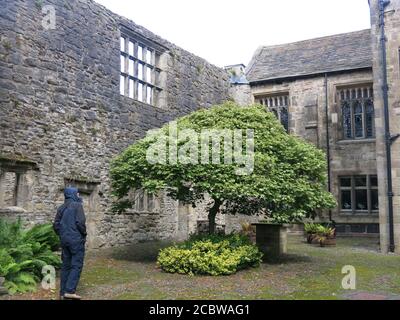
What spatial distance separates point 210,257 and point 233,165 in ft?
6.79

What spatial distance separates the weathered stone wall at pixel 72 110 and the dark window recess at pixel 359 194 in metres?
8.44

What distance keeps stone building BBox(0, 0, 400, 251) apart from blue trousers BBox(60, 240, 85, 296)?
470 cm

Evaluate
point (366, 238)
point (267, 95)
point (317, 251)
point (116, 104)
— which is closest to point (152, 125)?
point (116, 104)

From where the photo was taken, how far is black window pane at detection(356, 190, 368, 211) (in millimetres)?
20234

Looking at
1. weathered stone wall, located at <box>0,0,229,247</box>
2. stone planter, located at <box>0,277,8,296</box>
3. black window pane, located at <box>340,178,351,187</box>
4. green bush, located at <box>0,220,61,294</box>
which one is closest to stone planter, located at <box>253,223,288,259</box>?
weathered stone wall, located at <box>0,0,229,247</box>

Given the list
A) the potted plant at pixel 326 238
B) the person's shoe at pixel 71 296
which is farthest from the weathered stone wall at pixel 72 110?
the potted plant at pixel 326 238

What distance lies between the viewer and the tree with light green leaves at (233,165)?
33.2 feet

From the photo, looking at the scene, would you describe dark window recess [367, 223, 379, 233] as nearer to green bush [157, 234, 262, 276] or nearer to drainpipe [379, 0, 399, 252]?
drainpipe [379, 0, 399, 252]

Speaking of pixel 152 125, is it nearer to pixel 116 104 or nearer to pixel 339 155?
pixel 116 104

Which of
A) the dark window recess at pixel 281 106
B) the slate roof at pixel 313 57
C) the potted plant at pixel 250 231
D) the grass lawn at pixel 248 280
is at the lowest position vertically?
the grass lawn at pixel 248 280

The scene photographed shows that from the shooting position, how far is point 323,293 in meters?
7.75

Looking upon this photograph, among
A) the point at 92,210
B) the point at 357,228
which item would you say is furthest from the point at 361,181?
the point at 92,210

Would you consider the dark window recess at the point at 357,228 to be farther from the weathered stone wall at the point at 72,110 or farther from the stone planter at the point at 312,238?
the weathered stone wall at the point at 72,110

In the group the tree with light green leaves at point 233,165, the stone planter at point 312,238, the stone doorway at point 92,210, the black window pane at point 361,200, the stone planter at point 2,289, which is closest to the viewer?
the stone planter at point 2,289
